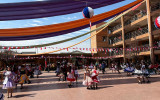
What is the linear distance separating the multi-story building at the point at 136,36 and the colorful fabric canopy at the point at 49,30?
41.1ft

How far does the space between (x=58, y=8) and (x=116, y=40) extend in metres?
29.5

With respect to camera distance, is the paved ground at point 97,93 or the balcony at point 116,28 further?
the balcony at point 116,28

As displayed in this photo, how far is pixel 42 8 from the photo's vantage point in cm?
871

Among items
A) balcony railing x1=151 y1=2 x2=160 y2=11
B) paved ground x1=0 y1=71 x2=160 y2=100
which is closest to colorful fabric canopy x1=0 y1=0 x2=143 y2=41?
paved ground x1=0 y1=71 x2=160 y2=100

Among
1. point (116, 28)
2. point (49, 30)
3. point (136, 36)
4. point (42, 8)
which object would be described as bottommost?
point (49, 30)

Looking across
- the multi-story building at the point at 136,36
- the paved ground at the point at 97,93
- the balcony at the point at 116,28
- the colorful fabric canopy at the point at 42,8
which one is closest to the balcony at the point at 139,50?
the multi-story building at the point at 136,36

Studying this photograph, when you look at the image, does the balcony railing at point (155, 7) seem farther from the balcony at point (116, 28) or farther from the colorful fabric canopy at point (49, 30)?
the colorful fabric canopy at point (49, 30)

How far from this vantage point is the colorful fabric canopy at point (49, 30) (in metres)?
10.3

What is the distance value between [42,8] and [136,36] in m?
22.6

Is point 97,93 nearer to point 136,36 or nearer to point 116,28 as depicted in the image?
point 136,36

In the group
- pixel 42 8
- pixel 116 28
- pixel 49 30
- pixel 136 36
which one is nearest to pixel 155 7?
pixel 136 36

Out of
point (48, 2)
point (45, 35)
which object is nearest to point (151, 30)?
point (45, 35)

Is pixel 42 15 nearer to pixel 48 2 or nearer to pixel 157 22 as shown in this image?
pixel 48 2

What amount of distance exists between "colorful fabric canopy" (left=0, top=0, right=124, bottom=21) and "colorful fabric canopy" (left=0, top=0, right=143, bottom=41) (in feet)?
3.31
